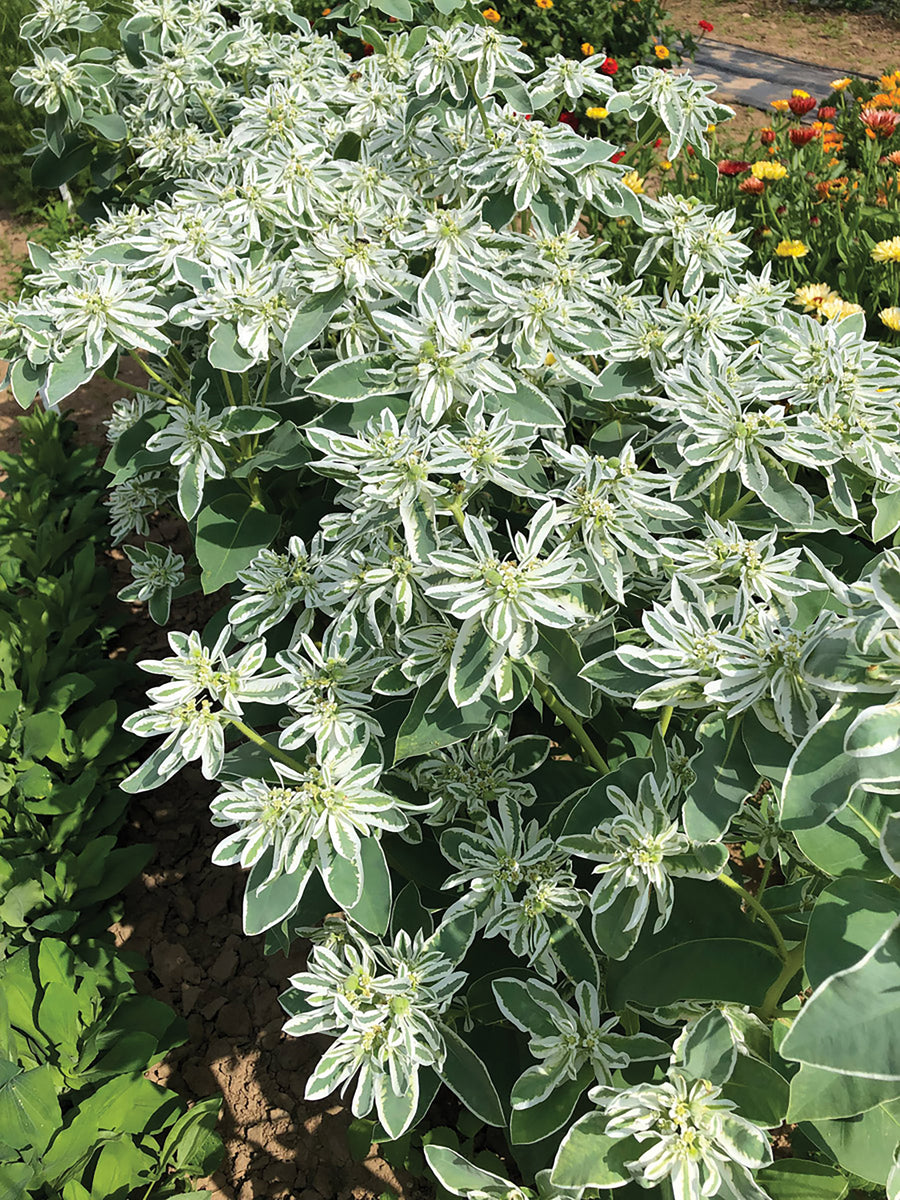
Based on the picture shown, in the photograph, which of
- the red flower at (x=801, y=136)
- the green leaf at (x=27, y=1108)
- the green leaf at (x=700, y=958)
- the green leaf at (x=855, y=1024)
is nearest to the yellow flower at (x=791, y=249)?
the red flower at (x=801, y=136)

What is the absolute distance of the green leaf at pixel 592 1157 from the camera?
1035 mm

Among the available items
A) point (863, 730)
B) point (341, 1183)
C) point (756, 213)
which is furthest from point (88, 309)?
point (756, 213)

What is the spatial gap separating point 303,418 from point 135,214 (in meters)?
0.74

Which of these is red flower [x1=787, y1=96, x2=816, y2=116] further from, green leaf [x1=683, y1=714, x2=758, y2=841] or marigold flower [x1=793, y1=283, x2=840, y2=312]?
green leaf [x1=683, y1=714, x2=758, y2=841]

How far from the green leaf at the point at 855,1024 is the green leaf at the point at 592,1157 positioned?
0.44 meters

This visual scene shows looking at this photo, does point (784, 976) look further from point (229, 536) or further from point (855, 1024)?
point (229, 536)

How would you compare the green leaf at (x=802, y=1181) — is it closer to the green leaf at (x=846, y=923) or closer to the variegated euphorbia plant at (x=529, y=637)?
the variegated euphorbia plant at (x=529, y=637)

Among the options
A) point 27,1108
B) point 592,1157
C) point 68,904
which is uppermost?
point 592,1157

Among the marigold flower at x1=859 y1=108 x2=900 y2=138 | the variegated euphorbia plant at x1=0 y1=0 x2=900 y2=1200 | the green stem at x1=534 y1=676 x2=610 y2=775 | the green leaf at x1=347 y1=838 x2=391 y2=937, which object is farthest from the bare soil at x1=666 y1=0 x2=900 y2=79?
the green leaf at x1=347 y1=838 x2=391 y2=937

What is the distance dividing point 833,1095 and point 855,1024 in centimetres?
11

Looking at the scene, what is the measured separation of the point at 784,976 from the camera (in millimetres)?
1132

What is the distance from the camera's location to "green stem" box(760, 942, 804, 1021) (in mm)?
1121

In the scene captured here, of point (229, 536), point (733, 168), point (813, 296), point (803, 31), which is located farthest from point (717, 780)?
point (803, 31)

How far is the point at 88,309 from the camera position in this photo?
1.50m
